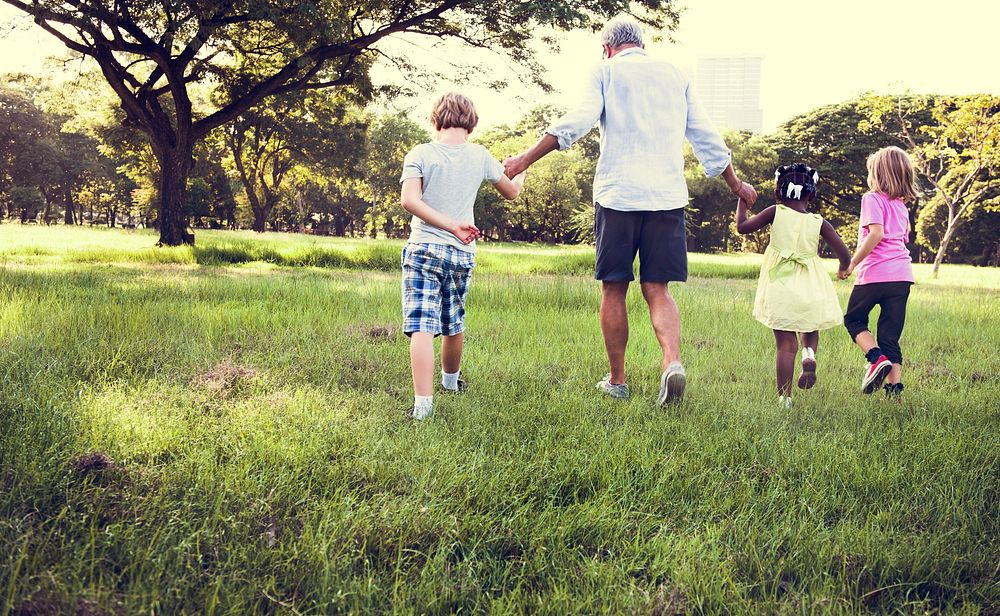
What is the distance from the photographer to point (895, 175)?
4.61m

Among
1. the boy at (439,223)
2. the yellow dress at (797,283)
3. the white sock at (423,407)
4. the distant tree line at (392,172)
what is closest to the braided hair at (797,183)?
the yellow dress at (797,283)

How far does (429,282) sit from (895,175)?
3580mm

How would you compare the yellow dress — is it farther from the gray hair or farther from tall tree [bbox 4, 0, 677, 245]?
Answer: tall tree [bbox 4, 0, 677, 245]

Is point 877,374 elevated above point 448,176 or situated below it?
below

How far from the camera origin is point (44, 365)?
374cm

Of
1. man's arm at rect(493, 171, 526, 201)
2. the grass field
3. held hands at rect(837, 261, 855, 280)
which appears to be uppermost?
man's arm at rect(493, 171, 526, 201)

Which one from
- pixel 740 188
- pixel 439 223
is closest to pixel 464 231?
pixel 439 223

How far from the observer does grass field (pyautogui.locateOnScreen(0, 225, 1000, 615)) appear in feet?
6.08

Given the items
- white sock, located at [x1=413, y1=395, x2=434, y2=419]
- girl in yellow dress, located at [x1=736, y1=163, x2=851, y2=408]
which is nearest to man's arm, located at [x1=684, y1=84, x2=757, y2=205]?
girl in yellow dress, located at [x1=736, y1=163, x2=851, y2=408]

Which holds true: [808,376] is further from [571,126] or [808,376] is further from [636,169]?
[571,126]

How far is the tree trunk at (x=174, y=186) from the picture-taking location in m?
18.0

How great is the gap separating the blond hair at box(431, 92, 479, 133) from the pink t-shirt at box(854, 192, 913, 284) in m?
3.07

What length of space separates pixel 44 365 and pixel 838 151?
5186 centimetres

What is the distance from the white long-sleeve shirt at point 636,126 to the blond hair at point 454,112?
62 centimetres
